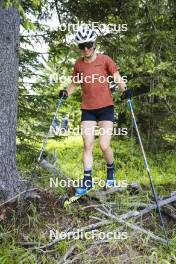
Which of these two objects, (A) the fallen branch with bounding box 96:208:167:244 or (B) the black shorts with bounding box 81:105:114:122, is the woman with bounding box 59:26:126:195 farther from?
(A) the fallen branch with bounding box 96:208:167:244

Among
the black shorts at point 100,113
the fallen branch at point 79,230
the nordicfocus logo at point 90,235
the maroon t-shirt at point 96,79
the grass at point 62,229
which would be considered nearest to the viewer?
the grass at point 62,229

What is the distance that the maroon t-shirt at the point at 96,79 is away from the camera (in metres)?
7.06

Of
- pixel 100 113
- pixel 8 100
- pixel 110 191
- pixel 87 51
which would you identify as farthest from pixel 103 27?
pixel 110 191

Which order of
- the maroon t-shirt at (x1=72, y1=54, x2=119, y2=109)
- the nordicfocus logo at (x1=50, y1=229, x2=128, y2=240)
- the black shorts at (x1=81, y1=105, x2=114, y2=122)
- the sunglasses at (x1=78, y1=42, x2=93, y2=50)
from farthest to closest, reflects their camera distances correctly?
the black shorts at (x1=81, y1=105, x2=114, y2=122), the maroon t-shirt at (x1=72, y1=54, x2=119, y2=109), the sunglasses at (x1=78, y1=42, x2=93, y2=50), the nordicfocus logo at (x1=50, y1=229, x2=128, y2=240)

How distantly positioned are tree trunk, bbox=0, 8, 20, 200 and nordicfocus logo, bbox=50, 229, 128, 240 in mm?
986

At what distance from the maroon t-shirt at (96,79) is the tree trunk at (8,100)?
1.04m

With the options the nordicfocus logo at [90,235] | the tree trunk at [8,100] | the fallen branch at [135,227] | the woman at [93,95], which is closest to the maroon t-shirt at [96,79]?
the woman at [93,95]

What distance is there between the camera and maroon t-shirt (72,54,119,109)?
23.2 feet

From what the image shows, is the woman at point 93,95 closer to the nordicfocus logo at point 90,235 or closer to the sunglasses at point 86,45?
the sunglasses at point 86,45

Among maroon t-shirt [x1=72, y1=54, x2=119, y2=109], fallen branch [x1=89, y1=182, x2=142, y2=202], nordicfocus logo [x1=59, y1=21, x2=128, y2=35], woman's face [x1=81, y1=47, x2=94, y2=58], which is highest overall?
nordicfocus logo [x1=59, y1=21, x2=128, y2=35]

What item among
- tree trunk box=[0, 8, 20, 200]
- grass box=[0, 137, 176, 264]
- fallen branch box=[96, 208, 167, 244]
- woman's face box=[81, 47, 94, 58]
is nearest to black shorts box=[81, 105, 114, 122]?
woman's face box=[81, 47, 94, 58]

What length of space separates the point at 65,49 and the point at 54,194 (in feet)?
10.6

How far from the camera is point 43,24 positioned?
9.48m

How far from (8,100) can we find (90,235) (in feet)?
7.61
